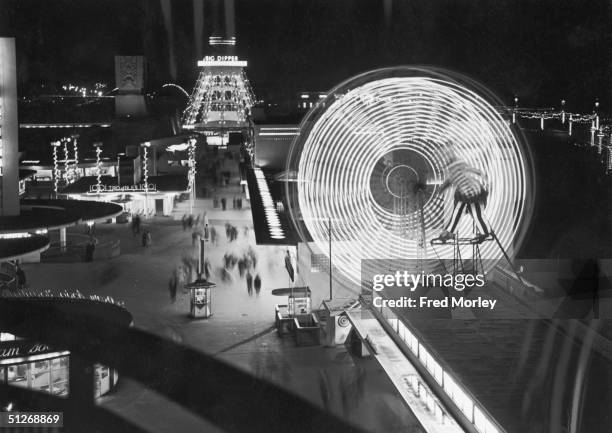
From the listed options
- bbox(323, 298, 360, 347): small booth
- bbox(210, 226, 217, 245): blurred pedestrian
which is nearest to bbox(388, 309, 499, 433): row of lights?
bbox(323, 298, 360, 347): small booth

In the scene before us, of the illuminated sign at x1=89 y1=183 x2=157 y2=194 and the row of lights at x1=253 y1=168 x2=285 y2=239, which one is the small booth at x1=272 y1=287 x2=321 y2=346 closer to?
the row of lights at x1=253 y1=168 x2=285 y2=239

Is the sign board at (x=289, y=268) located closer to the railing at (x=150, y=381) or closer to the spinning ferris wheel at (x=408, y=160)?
the railing at (x=150, y=381)

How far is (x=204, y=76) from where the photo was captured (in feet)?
155

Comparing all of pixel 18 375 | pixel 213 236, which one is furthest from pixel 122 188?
pixel 18 375

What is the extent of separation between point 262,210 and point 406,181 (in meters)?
8.49

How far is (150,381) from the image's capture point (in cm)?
797

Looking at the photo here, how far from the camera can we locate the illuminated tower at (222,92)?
46469 mm

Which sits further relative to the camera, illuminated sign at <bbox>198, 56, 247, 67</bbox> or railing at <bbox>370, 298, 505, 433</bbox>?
illuminated sign at <bbox>198, 56, 247, 67</bbox>

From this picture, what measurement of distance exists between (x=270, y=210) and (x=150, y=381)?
7.77 meters

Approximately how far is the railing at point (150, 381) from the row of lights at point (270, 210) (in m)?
3.83

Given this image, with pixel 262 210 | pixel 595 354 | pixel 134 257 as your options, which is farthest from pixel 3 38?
pixel 595 354

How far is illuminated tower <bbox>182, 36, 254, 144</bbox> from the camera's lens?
46.5 m

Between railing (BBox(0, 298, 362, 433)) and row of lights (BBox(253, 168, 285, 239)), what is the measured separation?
12.6 ft

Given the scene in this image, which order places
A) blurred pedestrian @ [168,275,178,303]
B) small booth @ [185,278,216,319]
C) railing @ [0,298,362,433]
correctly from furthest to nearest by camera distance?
blurred pedestrian @ [168,275,178,303] < small booth @ [185,278,216,319] < railing @ [0,298,362,433]
